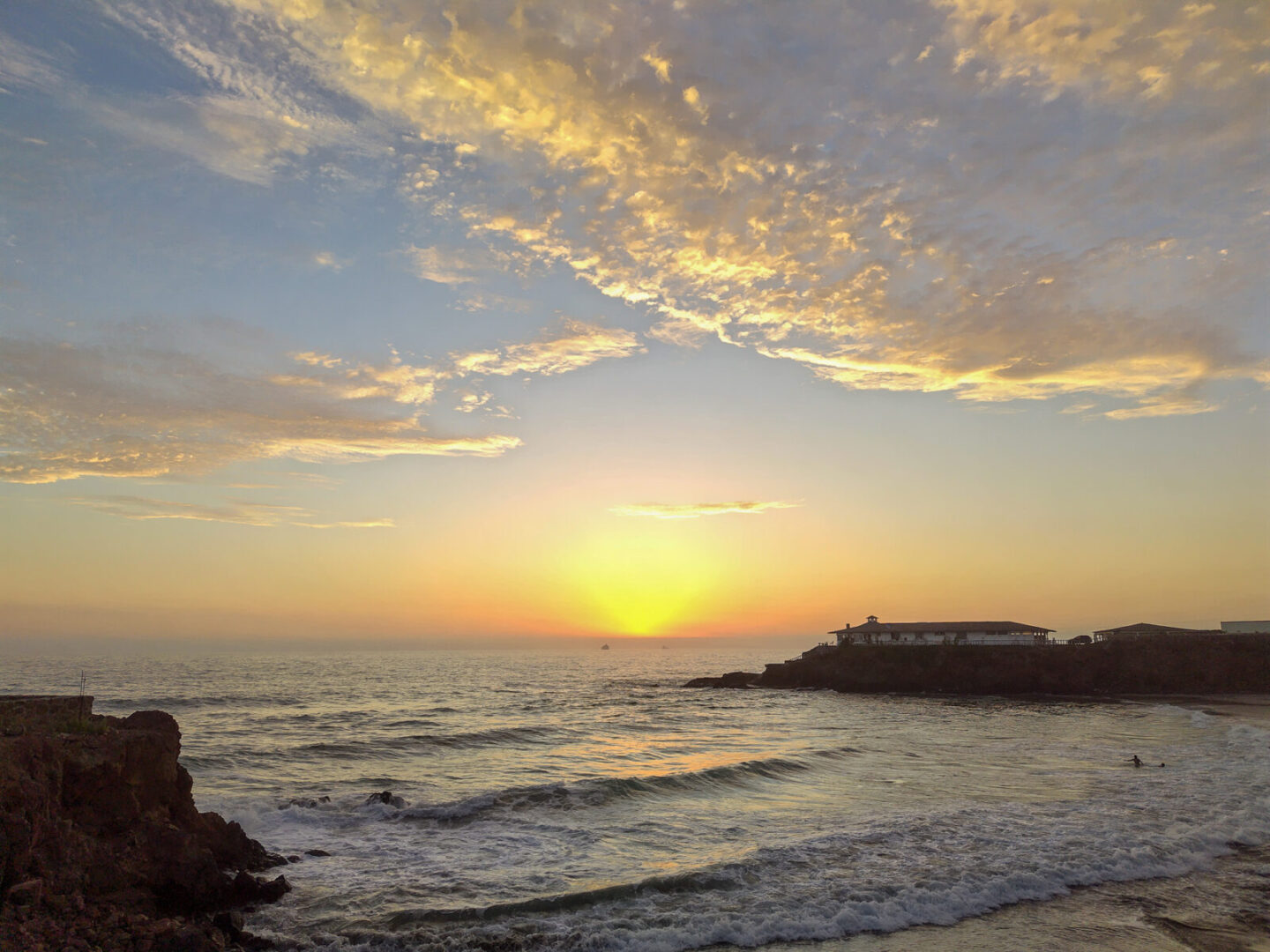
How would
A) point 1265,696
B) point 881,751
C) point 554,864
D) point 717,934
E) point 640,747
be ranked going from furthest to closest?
point 1265,696 < point 640,747 < point 881,751 < point 554,864 < point 717,934

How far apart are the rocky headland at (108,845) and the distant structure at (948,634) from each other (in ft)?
238

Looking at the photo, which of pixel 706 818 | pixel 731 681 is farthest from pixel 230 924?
pixel 731 681

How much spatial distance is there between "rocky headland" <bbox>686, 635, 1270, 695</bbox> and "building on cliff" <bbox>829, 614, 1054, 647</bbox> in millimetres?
5010

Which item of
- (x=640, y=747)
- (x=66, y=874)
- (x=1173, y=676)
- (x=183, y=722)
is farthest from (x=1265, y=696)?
(x=183, y=722)

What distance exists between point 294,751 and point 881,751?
27584 mm

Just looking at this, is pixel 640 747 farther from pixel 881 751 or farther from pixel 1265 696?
pixel 1265 696

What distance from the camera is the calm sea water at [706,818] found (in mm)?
13641

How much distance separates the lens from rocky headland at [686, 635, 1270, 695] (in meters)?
59.8

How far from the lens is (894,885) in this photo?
569 inches

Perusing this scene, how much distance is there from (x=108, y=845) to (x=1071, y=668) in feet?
234

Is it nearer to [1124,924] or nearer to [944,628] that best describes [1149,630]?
[944,628]

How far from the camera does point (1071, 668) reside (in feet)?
207

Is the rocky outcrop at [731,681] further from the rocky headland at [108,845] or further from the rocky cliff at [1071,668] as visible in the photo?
the rocky headland at [108,845]

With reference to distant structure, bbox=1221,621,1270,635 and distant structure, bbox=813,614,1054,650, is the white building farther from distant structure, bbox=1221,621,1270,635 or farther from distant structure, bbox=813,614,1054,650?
distant structure, bbox=813,614,1054,650
